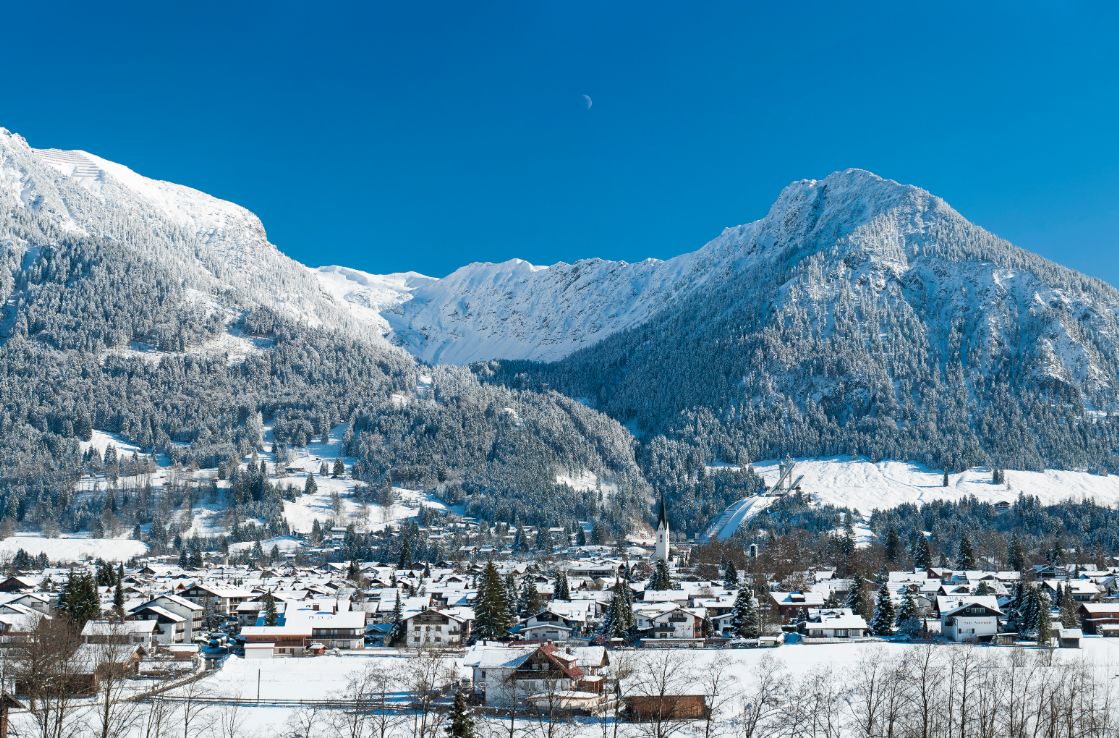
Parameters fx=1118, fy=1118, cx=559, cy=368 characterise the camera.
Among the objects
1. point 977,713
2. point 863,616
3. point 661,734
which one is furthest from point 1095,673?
point 661,734

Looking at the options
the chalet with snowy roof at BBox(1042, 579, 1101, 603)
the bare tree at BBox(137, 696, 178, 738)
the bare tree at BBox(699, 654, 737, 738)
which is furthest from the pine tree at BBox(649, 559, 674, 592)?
the bare tree at BBox(137, 696, 178, 738)

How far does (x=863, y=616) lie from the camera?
10675 centimetres

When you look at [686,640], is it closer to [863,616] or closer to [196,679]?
[863,616]

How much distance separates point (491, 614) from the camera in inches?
3875

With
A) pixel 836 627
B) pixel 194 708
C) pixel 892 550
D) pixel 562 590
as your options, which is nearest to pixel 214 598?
pixel 562 590

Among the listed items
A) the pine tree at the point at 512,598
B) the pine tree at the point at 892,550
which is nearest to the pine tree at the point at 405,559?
the pine tree at the point at 512,598

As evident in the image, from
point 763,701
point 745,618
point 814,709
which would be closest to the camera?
point 763,701

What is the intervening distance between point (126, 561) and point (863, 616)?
121 metres

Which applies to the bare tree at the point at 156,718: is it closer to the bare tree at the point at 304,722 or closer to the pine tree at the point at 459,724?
the bare tree at the point at 304,722

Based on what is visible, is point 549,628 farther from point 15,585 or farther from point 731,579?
point 15,585

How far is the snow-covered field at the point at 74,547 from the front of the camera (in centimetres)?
17838

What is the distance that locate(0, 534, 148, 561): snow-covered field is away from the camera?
7023 inches

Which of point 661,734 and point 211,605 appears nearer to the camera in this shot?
point 661,734

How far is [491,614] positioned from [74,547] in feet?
372
